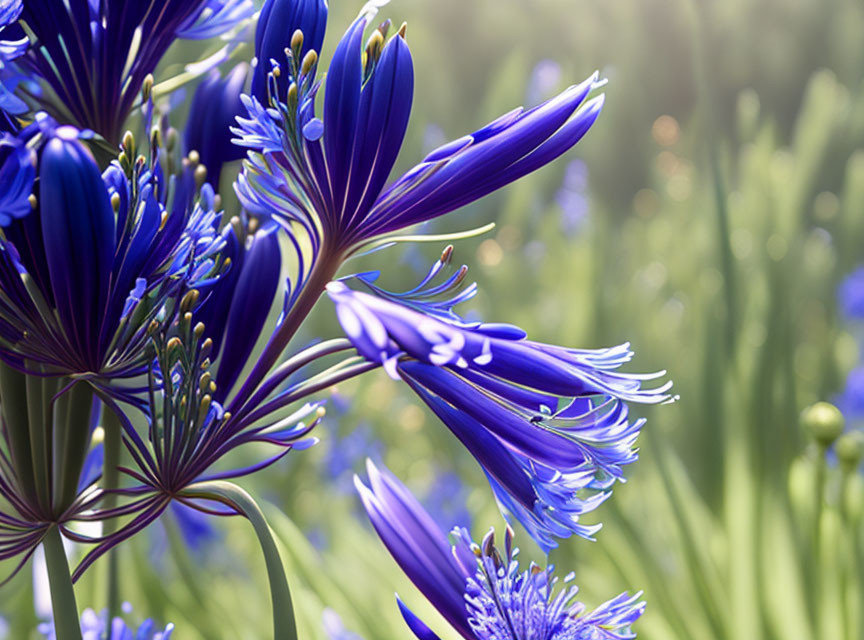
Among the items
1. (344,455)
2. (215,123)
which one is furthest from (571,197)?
(215,123)

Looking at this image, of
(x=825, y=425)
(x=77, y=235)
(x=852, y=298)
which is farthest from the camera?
(x=852, y=298)

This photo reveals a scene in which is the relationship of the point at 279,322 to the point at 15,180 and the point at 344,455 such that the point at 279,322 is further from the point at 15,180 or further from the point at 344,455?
the point at 344,455

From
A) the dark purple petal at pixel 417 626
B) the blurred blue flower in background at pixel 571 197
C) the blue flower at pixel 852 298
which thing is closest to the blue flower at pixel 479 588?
the dark purple petal at pixel 417 626

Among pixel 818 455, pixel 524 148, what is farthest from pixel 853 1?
pixel 524 148

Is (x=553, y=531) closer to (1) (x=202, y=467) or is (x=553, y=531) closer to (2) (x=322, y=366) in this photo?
(1) (x=202, y=467)

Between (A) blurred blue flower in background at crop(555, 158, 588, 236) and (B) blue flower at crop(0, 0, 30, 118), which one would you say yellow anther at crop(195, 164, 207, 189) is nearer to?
(B) blue flower at crop(0, 0, 30, 118)

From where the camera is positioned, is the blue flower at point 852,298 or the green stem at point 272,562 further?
the blue flower at point 852,298

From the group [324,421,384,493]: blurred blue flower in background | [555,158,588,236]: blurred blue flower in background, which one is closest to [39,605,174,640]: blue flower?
[324,421,384,493]: blurred blue flower in background

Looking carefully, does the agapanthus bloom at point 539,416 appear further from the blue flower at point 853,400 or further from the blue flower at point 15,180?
the blue flower at point 853,400
